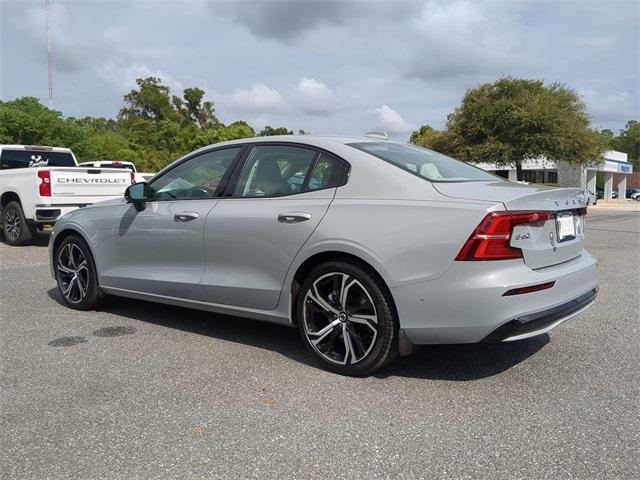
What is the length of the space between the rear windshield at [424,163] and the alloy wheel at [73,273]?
3.07 m

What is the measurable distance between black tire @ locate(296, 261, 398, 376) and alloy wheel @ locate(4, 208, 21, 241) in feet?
27.9

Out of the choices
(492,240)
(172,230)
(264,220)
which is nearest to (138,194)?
(172,230)

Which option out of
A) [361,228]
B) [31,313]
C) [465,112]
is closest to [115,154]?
[465,112]

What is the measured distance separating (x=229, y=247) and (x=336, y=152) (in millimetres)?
1063

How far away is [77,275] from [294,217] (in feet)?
9.13

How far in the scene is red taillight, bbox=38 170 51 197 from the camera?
995 centimetres

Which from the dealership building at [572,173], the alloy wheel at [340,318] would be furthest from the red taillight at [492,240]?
the dealership building at [572,173]

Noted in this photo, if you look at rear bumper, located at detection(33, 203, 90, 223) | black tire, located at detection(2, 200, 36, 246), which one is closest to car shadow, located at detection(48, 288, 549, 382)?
rear bumper, located at detection(33, 203, 90, 223)

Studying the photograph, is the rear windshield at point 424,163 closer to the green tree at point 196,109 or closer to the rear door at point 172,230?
the rear door at point 172,230

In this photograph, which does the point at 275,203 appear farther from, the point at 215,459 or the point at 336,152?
the point at 215,459

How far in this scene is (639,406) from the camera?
3.35m

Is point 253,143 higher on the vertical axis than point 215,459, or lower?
higher

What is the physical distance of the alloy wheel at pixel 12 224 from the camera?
34.9ft

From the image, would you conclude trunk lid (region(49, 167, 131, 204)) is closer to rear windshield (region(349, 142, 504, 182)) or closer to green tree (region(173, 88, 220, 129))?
rear windshield (region(349, 142, 504, 182))
